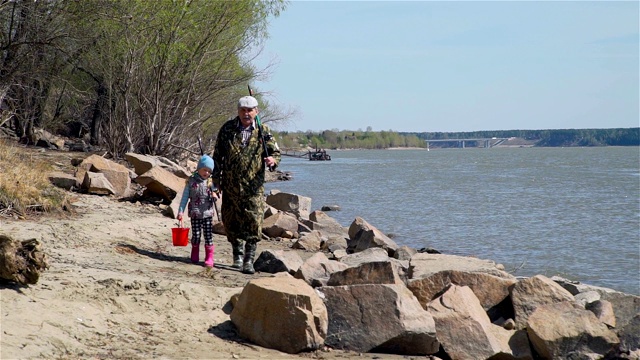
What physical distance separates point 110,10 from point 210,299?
11995mm

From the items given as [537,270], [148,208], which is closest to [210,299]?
[148,208]

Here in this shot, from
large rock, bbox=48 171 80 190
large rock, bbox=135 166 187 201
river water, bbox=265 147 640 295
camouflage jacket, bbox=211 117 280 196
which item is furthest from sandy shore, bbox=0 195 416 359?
river water, bbox=265 147 640 295

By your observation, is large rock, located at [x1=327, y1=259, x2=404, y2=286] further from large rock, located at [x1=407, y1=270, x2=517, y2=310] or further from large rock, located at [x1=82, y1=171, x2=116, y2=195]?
large rock, located at [x1=82, y1=171, x2=116, y2=195]

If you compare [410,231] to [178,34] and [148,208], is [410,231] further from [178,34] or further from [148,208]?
[148,208]

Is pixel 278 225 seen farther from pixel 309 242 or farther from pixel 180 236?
pixel 180 236

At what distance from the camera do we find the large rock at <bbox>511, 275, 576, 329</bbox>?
7.94 metres

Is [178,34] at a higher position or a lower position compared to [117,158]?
higher

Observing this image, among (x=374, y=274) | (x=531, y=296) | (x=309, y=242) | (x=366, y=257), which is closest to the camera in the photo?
(x=374, y=274)

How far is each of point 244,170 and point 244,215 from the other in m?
0.47

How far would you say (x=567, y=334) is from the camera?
7.01m

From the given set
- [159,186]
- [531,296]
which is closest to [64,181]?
→ [159,186]

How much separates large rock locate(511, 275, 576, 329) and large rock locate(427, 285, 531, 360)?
0.80 meters

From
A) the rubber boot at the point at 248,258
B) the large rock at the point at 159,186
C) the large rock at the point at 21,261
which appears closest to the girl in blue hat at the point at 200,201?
the rubber boot at the point at 248,258

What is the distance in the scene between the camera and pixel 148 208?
13.5 meters
